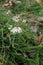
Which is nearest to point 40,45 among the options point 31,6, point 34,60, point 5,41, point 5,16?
point 34,60

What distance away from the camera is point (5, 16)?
112 inches

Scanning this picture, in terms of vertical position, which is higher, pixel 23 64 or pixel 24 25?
pixel 24 25

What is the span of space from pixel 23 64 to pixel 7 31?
0.40 m

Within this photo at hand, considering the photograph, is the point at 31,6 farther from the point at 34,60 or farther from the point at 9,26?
the point at 34,60

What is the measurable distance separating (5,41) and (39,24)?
545mm

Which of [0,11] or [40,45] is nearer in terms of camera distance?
[40,45]

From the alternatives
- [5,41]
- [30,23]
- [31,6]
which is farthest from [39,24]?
[5,41]

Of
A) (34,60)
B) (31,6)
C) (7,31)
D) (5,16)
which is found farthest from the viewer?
(31,6)

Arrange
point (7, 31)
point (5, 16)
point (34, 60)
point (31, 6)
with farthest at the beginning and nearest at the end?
point (31, 6) → point (5, 16) → point (7, 31) → point (34, 60)

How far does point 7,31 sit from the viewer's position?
2631 mm

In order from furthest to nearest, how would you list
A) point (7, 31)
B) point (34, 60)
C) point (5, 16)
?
1. point (5, 16)
2. point (7, 31)
3. point (34, 60)

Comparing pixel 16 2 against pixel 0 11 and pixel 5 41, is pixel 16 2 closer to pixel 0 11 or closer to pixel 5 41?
pixel 0 11

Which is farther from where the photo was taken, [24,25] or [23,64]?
[24,25]

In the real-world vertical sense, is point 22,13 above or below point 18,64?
above
